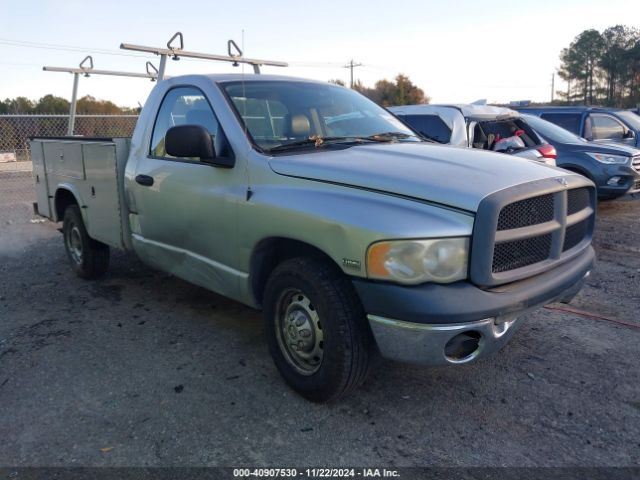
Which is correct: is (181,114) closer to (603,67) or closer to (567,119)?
(567,119)

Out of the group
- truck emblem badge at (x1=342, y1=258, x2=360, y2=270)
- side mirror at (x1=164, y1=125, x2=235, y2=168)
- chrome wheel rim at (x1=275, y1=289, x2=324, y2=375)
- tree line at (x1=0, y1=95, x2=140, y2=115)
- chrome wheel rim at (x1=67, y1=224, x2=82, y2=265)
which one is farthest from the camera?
tree line at (x1=0, y1=95, x2=140, y2=115)

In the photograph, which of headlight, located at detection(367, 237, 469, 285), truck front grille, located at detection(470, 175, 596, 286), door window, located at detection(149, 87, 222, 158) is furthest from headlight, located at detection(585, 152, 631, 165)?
headlight, located at detection(367, 237, 469, 285)

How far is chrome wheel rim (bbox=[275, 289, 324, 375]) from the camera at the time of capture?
10.5ft

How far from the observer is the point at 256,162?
348 centimetres

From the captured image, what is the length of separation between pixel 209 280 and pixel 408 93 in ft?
158

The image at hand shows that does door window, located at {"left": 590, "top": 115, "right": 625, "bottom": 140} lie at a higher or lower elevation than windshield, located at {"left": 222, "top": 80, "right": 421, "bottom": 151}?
lower

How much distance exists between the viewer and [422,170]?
3055mm

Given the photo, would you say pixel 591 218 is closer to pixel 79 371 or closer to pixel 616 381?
pixel 616 381

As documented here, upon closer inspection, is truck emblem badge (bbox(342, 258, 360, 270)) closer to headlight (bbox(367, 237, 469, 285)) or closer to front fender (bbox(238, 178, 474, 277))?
front fender (bbox(238, 178, 474, 277))

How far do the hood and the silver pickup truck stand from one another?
0.4 inches

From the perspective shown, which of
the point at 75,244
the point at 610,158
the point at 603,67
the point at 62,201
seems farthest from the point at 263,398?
the point at 603,67

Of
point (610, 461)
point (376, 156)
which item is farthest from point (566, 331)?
point (376, 156)

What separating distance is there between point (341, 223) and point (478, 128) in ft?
18.8

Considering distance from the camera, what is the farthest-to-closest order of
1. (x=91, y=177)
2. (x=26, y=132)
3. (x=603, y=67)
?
(x=603, y=67)
(x=26, y=132)
(x=91, y=177)
